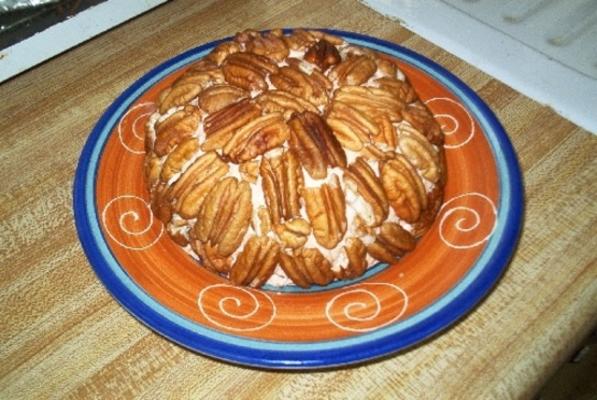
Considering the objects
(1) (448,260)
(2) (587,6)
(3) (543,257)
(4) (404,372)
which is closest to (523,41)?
(2) (587,6)

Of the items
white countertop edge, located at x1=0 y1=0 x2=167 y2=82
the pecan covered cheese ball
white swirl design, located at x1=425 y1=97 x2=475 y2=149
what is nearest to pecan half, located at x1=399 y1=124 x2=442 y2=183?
the pecan covered cheese ball

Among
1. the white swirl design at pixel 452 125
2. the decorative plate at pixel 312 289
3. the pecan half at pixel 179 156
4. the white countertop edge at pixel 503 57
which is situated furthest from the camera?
the white countertop edge at pixel 503 57

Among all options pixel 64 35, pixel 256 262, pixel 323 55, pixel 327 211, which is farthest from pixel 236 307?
pixel 64 35

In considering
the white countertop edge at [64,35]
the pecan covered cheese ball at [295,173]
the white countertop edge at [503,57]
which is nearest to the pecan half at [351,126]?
the pecan covered cheese ball at [295,173]

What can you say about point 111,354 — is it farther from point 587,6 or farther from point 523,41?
point 587,6

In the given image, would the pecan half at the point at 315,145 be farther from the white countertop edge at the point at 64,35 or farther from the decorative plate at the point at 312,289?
the white countertop edge at the point at 64,35

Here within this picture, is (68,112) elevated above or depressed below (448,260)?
above
